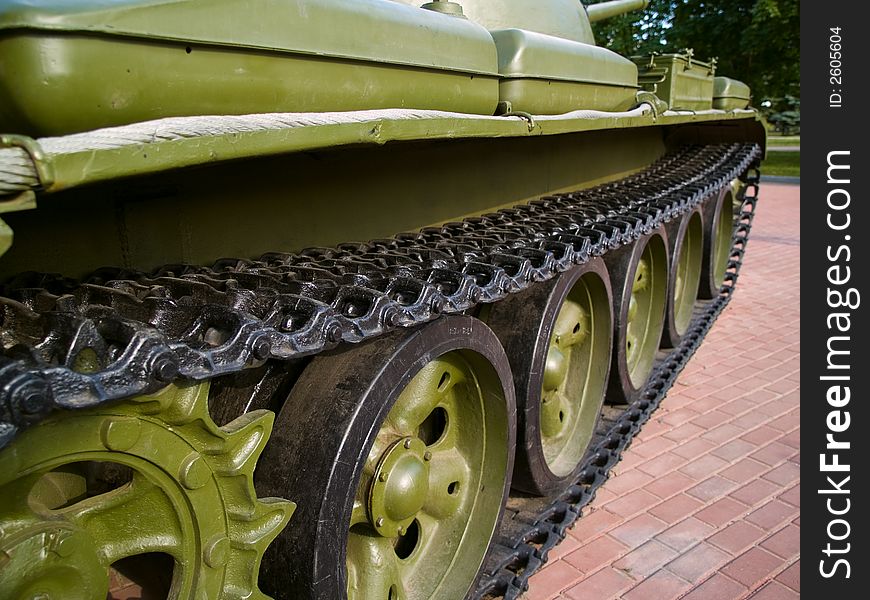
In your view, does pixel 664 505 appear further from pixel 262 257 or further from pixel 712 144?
pixel 712 144

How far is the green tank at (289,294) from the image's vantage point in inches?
48.4

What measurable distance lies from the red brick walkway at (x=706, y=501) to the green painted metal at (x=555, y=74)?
1.71m

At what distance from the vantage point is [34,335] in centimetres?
133

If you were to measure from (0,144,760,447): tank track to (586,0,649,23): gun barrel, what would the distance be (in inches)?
110

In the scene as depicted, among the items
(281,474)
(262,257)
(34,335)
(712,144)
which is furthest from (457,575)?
(712,144)

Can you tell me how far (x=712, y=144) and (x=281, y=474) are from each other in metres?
5.84

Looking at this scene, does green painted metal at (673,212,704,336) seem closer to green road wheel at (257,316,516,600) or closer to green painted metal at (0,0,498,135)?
green road wheel at (257,316,516,600)

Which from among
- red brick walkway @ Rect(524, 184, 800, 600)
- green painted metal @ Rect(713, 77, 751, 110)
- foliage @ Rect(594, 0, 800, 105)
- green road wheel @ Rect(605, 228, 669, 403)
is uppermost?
foliage @ Rect(594, 0, 800, 105)

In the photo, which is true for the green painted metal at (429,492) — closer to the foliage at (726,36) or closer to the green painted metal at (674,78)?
the green painted metal at (674,78)

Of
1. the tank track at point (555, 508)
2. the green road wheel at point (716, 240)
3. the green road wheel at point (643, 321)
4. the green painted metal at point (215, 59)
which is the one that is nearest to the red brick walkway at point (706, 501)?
the tank track at point (555, 508)

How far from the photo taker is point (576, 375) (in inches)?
143

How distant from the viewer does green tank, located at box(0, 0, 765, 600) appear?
1229mm

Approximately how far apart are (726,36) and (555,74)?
17139 millimetres

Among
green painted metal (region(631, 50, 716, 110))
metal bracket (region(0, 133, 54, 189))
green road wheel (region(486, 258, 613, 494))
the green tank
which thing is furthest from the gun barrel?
metal bracket (region(0, 133, 54, 189))
